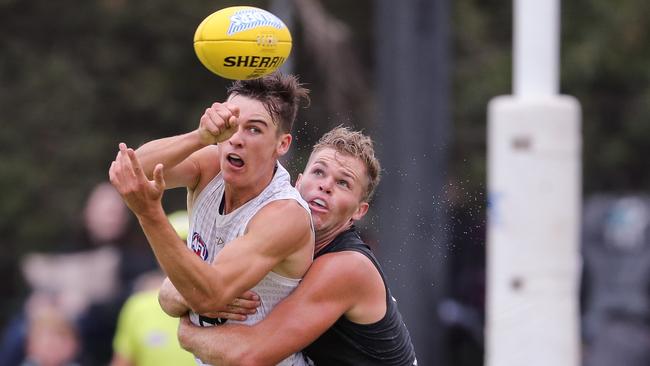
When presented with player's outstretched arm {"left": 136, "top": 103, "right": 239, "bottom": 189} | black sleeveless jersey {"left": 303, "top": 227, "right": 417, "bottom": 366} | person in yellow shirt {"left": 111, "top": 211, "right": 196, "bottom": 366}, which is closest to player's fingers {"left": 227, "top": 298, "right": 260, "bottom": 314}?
black sleeveless jersey {"left": 303, "top": 227, "right": 417, "bottom": 366}

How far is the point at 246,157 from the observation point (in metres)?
5.18

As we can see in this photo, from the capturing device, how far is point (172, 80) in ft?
60.5

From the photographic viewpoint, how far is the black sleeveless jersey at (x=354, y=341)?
548 centimetres

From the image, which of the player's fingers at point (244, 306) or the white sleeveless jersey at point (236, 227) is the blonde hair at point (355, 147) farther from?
the player's fingers at point (244, 306)

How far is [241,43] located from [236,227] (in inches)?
28.1

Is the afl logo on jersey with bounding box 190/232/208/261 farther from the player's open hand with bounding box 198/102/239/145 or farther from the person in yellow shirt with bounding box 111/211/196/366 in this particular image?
the person in yellow shirt with bounding box 111/211/196/366

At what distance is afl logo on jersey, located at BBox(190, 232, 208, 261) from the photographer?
211 inches

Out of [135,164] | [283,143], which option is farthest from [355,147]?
[135,164]

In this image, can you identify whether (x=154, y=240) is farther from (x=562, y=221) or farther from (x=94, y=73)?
(x=94, y=73)

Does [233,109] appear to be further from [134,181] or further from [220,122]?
[134,181]

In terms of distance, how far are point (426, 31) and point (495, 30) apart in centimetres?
1091

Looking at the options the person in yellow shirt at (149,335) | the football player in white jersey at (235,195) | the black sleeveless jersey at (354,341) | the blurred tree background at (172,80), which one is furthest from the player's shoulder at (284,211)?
the blurred tree background at (172,80)

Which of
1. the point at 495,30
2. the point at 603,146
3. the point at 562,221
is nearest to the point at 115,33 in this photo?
the point at 495,30

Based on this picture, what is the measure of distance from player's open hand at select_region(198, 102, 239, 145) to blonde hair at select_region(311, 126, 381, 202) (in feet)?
2.41
